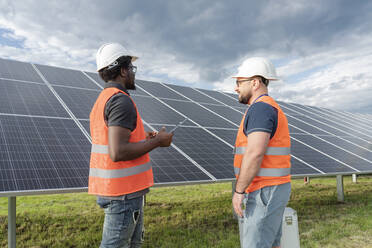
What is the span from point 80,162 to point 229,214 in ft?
17.7

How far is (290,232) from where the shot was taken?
4.16m

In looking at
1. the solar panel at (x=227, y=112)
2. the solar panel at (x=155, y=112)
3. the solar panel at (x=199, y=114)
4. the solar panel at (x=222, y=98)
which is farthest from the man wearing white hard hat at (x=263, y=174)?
the solar panel at (x=222, y=98)

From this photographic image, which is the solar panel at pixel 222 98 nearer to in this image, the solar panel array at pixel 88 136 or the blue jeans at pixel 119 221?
the solar panel array at pixel 88 136

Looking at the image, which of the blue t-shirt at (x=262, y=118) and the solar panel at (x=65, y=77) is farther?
the solar panel at (x=65, y=77)

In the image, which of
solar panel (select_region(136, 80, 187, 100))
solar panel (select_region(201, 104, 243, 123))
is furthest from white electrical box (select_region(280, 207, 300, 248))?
solar panel (select_region(136, 80, 187, 100))

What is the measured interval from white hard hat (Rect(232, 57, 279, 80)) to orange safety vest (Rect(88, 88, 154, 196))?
131cm

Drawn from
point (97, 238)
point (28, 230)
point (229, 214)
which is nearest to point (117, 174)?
point (97, 238)

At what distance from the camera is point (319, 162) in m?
7.58

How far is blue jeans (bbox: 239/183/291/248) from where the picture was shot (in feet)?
9.19

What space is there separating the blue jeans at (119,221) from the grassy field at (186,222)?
391 centimetres

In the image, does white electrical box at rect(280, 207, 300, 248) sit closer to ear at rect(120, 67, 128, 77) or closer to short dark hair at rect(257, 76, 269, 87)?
short dark hair at rect(257, 76, 269, 87)

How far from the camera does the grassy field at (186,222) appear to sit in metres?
6.45

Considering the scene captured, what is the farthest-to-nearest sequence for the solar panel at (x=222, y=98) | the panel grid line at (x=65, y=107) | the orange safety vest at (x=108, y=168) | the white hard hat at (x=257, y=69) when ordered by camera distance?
the solar panel at (x=222, y=98), the panel grid line at (x=65, y=107), the white hard hat at (x=257, y=69), the orange safety vest at (x=108, y=168)

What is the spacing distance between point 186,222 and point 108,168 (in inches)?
232
